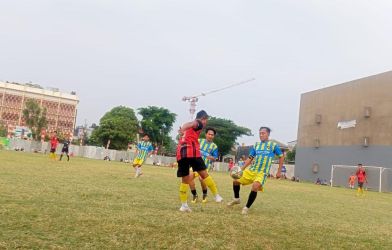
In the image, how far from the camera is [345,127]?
50281 mm

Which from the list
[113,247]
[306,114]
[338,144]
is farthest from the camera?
[306,114]

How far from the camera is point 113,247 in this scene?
4820mm

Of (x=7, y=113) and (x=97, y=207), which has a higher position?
(x=7, y=113)

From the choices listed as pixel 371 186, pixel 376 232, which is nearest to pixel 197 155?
pixel 376 232

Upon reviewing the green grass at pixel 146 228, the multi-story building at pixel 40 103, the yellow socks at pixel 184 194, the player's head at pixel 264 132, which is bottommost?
the green grass at pixel 146 228

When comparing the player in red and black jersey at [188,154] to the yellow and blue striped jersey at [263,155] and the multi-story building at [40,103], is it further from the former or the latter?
the multi-story building at [40,103]

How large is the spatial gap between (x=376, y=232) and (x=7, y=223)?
6.18 meters

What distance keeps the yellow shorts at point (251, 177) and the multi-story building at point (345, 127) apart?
38.4 m

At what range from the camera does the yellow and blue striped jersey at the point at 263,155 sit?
369 inches

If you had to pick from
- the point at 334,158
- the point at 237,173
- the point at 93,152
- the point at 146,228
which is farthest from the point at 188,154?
the point at 93,152

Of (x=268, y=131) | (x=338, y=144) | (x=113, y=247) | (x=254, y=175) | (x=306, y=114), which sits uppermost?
(x=306, y=114)

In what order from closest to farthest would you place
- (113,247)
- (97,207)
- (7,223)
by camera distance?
(113,247), (7,223), (97,207)

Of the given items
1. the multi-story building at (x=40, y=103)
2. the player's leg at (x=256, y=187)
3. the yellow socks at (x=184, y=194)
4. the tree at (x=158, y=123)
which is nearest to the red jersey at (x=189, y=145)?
the yellow socks at (x=184, y=194)

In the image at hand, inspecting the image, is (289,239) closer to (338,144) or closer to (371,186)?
(371,186)
